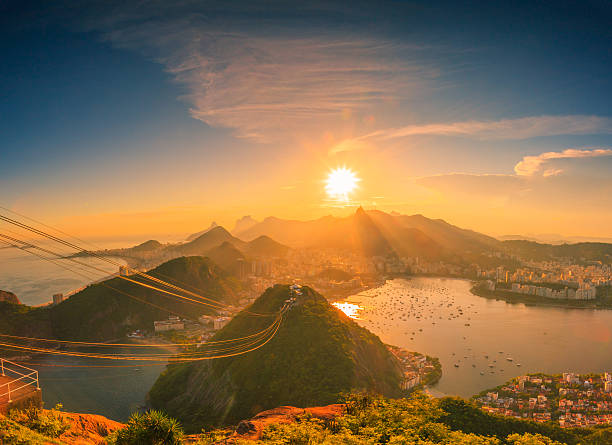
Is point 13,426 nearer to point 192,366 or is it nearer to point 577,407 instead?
point 192,366

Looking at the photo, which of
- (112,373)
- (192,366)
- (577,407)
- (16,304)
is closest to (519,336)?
(577,407)

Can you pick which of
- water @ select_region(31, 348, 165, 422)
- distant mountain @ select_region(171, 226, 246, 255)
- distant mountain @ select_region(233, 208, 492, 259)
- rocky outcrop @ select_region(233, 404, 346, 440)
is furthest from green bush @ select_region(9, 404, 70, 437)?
distant mountain @ select_region(233, 208, 492, 259)

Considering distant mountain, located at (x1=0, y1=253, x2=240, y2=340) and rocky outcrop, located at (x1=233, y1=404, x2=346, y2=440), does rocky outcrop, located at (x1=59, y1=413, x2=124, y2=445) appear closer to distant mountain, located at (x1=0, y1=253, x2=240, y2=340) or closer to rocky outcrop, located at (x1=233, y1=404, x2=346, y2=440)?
rocky outcrop, located at (x1=233, y1=404, x2=346, y2=440)

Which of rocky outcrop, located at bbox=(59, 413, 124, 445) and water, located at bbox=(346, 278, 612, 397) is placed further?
water, located at bbox=(346, 278, 612, 397)

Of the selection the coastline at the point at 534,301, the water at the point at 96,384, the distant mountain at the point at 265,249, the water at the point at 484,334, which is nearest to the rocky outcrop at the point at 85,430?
the water at the point at 96,384

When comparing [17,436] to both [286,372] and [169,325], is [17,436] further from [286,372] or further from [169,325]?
[169,325]

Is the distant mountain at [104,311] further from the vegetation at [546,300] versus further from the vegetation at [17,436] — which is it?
the vegetation at [546,300]
